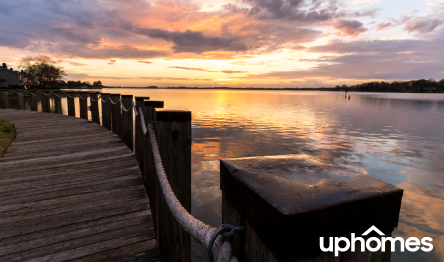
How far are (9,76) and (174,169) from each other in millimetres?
108799

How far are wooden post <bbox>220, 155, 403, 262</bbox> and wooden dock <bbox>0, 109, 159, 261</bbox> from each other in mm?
2237

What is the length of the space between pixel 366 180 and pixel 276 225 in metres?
0.40

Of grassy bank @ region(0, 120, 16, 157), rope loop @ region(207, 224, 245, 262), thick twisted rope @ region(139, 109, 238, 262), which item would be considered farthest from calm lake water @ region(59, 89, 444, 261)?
grassy bank @ region(0, 120, 16, 157)

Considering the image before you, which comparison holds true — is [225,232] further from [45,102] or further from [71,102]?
[45,102]

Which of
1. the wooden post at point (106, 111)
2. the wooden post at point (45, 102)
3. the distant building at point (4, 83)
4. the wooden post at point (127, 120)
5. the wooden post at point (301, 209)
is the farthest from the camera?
the distant building at point (4, 83)

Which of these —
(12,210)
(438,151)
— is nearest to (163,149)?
(12,210)

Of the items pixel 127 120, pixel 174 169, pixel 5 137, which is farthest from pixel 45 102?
pixel 174 169

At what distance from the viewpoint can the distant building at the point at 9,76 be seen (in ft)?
264

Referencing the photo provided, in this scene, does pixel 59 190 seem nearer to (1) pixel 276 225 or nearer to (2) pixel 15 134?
(1) pixel 276 225

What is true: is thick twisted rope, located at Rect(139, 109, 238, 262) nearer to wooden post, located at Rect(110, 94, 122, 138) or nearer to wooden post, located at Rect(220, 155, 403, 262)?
wooden post, located at Rect(220, 155, 403, 262)

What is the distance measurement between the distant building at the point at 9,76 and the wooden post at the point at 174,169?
350 feet

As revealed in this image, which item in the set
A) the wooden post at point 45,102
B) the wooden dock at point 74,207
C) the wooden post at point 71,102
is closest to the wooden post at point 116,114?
the wooden dock at point 74,207

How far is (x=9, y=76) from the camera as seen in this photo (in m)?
82.9

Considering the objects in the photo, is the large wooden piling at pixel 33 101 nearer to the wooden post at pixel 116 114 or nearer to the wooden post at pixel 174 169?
the wooden post at pixel 116 114
